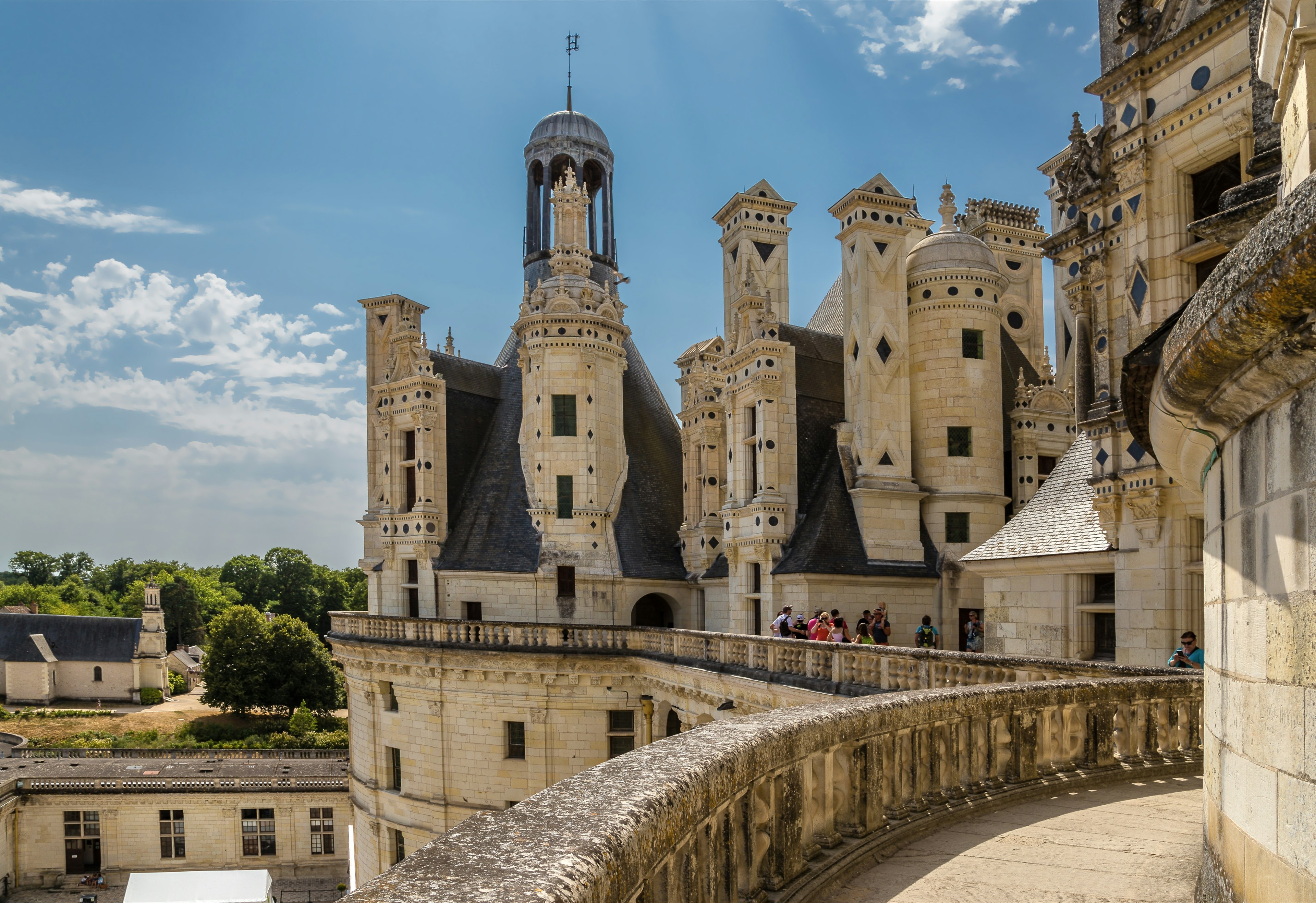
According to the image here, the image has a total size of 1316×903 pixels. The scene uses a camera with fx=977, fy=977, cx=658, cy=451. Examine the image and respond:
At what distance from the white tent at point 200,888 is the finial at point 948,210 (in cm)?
3080

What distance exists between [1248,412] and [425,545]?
31635 millimetres

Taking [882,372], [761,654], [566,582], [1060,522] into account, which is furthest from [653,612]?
[1060,522]

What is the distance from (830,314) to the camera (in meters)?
37.4

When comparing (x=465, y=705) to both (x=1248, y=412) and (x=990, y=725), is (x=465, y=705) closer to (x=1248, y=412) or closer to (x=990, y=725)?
(x=990, y=725)

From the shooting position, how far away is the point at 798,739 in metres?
4.36

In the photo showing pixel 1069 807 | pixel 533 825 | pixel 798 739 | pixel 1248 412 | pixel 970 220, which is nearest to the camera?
pixel 533 825

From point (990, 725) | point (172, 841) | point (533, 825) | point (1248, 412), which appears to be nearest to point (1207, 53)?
point (990, 725)

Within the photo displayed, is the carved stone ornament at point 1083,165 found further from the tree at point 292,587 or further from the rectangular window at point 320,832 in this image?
the tree at point 292,587

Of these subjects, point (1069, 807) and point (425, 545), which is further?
point (425, 545)

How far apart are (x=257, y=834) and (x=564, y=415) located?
25399 millimetres

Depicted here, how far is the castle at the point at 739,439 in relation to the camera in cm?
2734

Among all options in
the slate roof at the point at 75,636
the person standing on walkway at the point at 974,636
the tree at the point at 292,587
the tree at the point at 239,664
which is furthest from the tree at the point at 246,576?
the person standing on walkway at the point at 974,636

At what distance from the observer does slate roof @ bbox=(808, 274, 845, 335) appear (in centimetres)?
3606

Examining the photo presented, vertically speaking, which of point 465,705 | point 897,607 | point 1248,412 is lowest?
point 465,705
